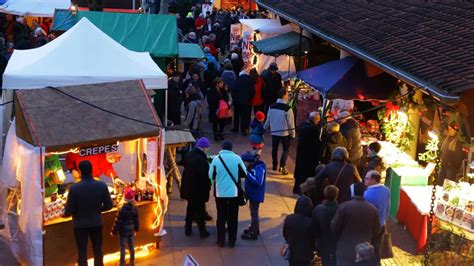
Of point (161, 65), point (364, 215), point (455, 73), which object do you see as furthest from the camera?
point (161, 65)

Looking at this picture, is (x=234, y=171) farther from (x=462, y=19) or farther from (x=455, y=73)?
Result: (x=462, y=19)

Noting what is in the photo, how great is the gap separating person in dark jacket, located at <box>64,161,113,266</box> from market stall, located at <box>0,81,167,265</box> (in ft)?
1.14

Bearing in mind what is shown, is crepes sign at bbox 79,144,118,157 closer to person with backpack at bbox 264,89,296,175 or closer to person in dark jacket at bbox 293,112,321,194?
person in dark jacket at bbox 293,112,321,194

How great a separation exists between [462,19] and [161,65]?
758 centimetres

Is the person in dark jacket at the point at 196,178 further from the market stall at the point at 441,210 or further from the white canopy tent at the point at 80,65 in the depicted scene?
the market stall at the point at 441,210

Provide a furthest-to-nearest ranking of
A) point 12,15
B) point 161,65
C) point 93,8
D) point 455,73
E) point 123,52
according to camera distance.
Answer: point 12,15 → point 93,8 → point 161,65 → point 123,52 → point 455,73

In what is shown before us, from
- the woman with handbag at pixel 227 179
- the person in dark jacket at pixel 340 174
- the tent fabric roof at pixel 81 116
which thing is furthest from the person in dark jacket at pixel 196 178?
the person in dark jacket at pixel 340 174

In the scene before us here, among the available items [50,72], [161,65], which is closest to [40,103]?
[50,72]

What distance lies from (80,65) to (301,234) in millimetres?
5080

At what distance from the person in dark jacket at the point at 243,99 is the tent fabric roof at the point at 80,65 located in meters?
3.99

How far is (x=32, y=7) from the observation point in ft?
78.4

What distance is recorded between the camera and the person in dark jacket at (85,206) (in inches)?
330

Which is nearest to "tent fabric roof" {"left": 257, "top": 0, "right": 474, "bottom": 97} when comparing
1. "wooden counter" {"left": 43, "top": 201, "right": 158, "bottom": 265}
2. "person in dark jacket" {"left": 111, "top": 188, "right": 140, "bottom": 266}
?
"person in dark jacket" {"left": 111, "top": 188, "right": 140, "bottom": 266}

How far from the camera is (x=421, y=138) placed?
39.1ft
